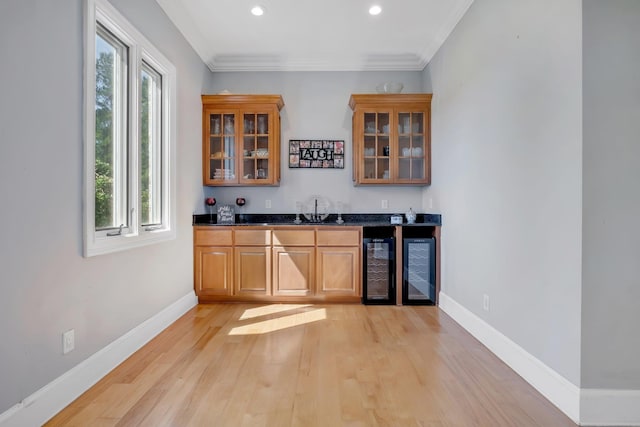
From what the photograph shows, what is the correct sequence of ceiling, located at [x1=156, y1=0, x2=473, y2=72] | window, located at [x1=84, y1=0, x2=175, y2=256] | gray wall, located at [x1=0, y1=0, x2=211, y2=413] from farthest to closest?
ceiling, located at [x1=156, y1=0, x2=473, y2=72]
window, located at [x1=84, y1=0, x2=175, y2=256]
gray wall, located at [x1=0, y1=0, x2=211, y2=413]

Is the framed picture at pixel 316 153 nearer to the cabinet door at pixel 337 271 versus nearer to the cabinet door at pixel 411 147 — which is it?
the cabinet door at pixel 411 147

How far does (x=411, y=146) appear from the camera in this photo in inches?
157

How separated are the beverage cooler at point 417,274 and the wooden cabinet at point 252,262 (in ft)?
4.89

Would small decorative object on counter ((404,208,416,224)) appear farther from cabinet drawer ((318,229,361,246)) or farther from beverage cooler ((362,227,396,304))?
cabinet drawer ((318,229,361,246))

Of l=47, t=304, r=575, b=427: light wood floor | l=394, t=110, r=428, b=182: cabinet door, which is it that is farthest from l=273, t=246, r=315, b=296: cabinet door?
l=394, t=110, r=428, b=182: cabinet door

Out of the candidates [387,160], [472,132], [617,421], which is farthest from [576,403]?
[387,160]

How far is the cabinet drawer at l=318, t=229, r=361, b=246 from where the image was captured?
12.3 feet

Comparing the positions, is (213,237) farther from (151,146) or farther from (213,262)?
(151,146)

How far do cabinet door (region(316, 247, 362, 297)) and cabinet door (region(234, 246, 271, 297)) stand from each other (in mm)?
565

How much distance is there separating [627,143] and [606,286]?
27.2 inches

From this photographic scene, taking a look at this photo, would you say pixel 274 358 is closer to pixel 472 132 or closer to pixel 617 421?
pixel 617 421

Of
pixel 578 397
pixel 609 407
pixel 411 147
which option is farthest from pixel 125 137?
pixel 609 407

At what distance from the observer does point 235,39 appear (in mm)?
3697

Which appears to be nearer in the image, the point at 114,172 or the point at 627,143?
the point at 627,143
